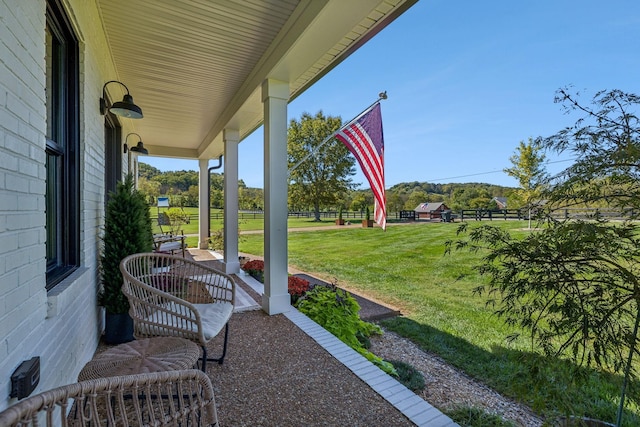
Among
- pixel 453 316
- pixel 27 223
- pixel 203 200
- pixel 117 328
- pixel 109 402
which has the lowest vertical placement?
pixel 453 316

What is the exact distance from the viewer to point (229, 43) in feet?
9.72

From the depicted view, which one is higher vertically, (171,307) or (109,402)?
(109,402)

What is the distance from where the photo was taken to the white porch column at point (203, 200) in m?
8.17

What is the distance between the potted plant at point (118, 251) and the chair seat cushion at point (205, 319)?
0.76m

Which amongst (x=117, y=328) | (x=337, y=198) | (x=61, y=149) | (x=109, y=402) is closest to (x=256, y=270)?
(x=117, y=328)

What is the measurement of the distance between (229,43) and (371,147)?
229 cm

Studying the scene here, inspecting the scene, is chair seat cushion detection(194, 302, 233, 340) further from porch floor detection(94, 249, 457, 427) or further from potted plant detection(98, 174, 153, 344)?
potted plant detection(98, 174, 153, 344)

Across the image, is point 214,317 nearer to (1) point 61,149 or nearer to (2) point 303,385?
(2) point 303,385

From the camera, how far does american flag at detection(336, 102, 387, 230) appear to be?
4152 mm

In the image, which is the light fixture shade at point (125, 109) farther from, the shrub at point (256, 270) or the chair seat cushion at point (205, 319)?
the shrub at point (256, 270)

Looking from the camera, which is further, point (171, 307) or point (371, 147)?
point (371, 147)

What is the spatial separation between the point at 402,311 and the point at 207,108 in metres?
4.41

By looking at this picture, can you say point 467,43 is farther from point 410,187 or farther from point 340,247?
point 410,187

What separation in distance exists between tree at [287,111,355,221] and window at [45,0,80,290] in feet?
65.7
